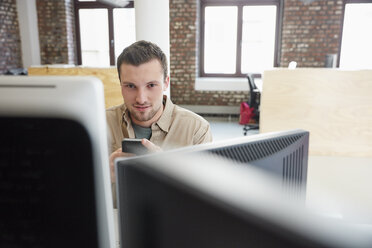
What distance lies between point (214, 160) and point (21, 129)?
30 centimetres

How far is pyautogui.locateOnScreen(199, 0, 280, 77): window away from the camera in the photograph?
222 inches

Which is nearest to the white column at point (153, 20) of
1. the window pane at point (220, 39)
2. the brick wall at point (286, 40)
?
the brick wall at point (286, 40)

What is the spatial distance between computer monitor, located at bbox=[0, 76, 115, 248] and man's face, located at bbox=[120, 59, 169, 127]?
86cm

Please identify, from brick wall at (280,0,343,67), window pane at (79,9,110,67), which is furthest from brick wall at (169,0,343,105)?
window pane at (79,9,110,67)

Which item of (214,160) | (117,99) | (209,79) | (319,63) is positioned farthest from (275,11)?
(214,160)

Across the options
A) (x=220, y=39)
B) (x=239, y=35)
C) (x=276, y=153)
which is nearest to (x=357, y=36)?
(x=239, y=35)

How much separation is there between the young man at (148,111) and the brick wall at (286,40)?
14.5 feet

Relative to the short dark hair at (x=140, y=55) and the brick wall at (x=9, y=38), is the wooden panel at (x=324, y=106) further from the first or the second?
the brick wall at (x=9, y=38)

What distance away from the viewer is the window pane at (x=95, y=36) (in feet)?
19.9

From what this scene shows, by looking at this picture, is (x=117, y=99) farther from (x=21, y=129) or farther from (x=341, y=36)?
(x=341, y=36)

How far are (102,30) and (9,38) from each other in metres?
1.64

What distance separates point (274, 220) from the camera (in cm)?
42

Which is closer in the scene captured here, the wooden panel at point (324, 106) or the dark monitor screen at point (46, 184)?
the dark monitor screen at point (46, 184)

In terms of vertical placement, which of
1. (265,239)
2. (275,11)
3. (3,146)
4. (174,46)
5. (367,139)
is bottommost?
(367,139)
